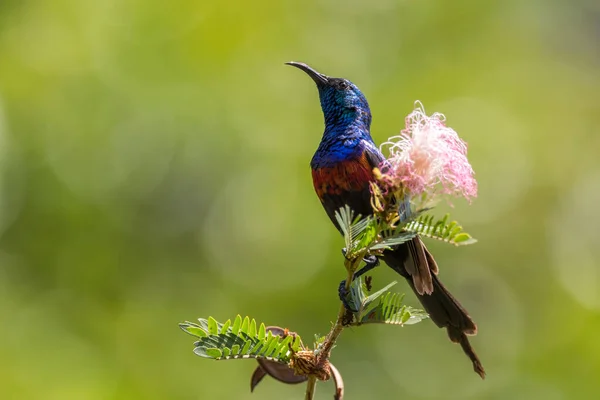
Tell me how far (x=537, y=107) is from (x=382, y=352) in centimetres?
332

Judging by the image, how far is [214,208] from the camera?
24.0ft

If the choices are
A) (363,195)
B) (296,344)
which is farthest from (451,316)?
(296,344)

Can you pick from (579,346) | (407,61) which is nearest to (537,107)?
(407,61)

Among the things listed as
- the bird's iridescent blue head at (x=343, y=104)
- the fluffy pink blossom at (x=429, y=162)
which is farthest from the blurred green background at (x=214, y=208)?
the fluffy pink blossom at (x=429, y=162)

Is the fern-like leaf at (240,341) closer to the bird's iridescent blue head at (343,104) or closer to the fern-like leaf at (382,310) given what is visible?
the fern-like leaf at (382,310)

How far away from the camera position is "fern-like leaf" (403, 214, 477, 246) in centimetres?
166

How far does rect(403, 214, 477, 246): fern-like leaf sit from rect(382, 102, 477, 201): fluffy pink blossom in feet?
0.22

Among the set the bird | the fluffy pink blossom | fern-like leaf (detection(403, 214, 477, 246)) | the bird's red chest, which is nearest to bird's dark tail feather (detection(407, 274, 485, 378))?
the bird

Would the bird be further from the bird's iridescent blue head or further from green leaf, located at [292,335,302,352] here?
green leaf, located at [292,335,302,352]

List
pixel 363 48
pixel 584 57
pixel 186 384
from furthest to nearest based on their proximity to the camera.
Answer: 1. pixel 584 57
2. pixel 363 48
3. pixel 186 384

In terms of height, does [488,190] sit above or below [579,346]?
above

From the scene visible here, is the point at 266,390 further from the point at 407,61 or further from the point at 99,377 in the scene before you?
the point at 407,61

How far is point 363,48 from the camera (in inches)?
347

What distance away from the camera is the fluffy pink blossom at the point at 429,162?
5.55ft
